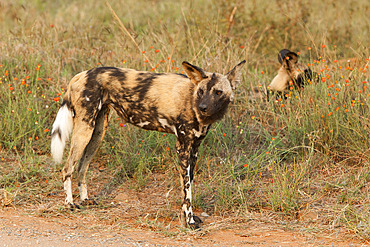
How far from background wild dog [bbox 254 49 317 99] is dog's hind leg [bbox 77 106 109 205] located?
5.77 ft

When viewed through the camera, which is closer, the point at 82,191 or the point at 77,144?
A: the point at 77,144

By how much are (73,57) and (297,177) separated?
3.19 m

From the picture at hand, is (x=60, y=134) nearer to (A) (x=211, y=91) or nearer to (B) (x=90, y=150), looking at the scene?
(B) (x=90, y=150)

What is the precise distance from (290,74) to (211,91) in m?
1.95

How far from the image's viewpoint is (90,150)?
3990 millimetres

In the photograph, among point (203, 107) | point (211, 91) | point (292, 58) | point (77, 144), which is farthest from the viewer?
point (292, 58)

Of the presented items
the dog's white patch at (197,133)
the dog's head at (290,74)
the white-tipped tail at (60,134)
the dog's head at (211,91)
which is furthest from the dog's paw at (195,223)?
the dog's head at (290,74)

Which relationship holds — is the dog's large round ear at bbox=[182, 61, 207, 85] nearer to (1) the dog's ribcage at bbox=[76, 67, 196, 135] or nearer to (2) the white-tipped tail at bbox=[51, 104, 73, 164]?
(1) the dog's ribcage at bbox=[76, 67, 196, 135]

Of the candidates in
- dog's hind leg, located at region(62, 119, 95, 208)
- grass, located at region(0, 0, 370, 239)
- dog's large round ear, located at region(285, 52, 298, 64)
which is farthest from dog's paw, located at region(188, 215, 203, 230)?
dog's large round ear, located at region(285, 52, 298, 64)

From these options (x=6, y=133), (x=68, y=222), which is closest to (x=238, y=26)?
(x=6, y=133)

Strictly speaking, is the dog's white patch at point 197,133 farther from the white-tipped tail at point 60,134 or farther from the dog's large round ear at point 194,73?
the white-tipped tail at point 60,134

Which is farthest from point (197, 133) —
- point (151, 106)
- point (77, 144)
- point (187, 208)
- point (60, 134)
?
point (60, 134)

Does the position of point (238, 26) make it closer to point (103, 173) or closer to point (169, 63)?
point (169, 63)

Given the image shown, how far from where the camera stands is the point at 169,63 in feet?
15.8
